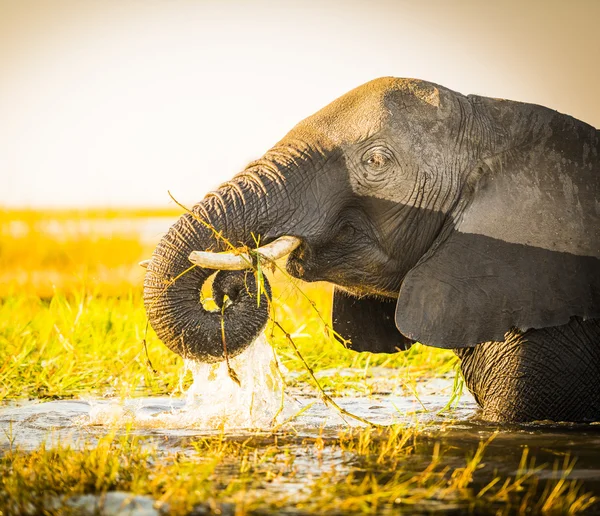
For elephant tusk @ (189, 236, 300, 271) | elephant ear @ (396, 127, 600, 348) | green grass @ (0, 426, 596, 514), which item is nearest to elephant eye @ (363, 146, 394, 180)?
elephant ear @ (396, 127, 600, 348)

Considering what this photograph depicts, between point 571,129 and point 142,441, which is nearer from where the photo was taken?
point 142,441

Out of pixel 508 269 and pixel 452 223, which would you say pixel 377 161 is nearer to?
pixel 452 223

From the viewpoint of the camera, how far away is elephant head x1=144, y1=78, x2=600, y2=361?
6391 mm

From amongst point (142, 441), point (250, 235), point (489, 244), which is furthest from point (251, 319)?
point (489, 244)

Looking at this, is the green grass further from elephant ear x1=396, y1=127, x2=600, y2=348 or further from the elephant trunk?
elephant ear x1=396, y1=127, x2=600, y2=348

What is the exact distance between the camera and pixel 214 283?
6379 millimetres

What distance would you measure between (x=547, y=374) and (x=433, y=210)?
3.71 ft

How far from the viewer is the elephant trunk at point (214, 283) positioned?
242 inches

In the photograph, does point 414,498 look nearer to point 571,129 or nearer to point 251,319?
point 251,319

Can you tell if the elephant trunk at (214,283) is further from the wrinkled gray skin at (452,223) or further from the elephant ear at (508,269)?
the elephant ear at (508,269)

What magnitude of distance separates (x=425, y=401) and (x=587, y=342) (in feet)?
5.94

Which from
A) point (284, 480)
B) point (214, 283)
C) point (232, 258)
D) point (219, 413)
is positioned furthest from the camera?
point (219, 413)

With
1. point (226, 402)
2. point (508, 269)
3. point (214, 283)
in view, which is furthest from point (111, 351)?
point (508, 269)

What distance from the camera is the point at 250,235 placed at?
20.6ft
